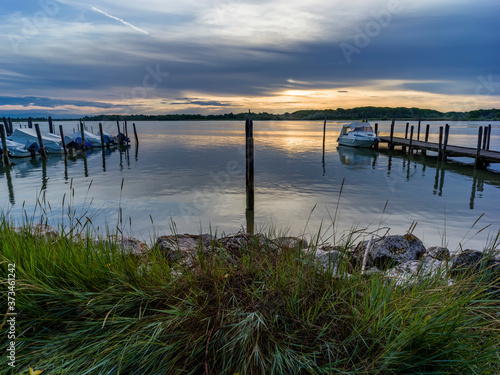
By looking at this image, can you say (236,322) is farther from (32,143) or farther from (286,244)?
(32,143)

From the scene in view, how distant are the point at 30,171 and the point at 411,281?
1054 inches

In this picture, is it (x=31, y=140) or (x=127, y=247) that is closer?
(x=127, y=247)

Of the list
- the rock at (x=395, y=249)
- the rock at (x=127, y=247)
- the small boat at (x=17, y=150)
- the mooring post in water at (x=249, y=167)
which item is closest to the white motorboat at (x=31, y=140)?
the small boat at (x=17, y=150)

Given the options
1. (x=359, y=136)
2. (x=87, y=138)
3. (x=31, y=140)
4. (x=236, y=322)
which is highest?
(x=359, y=136)

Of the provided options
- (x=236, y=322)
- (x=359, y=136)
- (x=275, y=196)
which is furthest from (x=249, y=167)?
(x=359, y=136)

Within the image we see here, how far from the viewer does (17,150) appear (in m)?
28.4

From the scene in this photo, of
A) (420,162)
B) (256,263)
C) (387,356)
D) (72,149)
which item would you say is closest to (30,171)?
(72,149)

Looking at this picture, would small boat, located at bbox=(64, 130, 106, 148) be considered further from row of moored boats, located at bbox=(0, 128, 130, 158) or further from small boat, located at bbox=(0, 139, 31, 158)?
small boat, located at bbox=(0, 139, 31, 158)

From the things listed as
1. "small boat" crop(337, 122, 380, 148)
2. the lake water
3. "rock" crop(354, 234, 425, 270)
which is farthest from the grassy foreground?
"small boat" crop(337, 122, 380, 148)

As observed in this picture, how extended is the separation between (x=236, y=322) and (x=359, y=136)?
118ft

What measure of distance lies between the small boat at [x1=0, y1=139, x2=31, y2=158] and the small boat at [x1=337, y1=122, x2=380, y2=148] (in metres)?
33.0

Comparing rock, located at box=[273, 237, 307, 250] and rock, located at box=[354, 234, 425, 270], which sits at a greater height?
rock, located at box=[273, 237, 307, 250]

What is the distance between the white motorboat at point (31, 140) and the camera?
3114 centimetres

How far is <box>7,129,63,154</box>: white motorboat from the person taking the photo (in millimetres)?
31141
